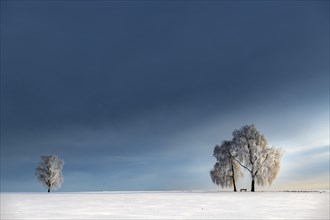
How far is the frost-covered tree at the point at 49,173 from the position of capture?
261 feet

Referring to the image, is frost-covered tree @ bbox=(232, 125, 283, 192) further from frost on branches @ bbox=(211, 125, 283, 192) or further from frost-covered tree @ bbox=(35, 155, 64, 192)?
frost-covered tree @ bbox=(35, 155, 64, 192)

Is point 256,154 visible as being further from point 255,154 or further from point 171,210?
point 171,210

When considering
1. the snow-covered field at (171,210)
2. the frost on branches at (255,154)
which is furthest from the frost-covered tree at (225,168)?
the snow-covered field at (171,210)

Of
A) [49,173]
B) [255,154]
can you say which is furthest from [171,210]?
[49,173]

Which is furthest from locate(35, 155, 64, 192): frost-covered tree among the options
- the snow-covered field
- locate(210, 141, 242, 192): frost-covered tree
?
the snow-covered field

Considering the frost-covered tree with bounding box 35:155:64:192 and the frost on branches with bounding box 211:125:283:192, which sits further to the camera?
the frost-covered tree with bounding box 35:155:64:192

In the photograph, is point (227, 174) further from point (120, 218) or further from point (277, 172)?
point (120, 218)

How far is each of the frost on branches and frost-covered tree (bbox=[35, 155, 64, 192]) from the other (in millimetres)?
42388

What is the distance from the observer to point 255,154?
176ft

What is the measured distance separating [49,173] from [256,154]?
157ft

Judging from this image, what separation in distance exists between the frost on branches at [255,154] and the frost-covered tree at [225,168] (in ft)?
2.51

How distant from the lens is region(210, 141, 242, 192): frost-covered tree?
2250 inches

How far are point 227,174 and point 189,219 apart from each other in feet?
152

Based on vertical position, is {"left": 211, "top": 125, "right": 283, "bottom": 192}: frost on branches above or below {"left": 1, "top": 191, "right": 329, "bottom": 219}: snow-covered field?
above
